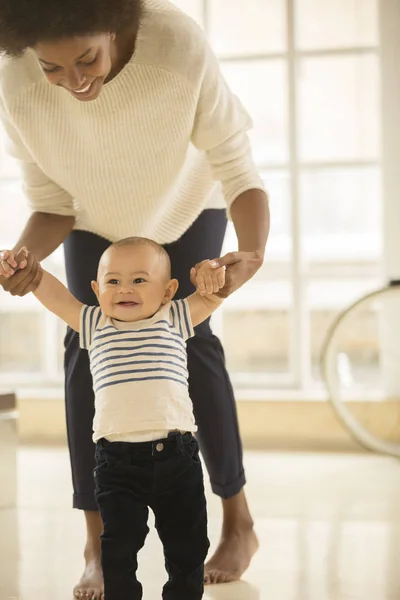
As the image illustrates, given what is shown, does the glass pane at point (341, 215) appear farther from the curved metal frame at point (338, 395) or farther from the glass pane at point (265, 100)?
the curved metal frame at point (338, 395)

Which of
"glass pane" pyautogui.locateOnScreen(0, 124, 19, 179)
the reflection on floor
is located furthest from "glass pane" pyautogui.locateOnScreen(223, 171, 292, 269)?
"glass pane" pyautogui.locateOnScreen(0, 124, 19, 179)

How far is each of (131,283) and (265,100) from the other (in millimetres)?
2210

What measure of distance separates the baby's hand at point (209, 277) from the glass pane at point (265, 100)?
2.14 meters

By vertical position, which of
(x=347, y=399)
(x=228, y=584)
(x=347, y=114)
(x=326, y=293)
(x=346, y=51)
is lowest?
(x=228, y=584)

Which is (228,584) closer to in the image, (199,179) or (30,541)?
(30,541)

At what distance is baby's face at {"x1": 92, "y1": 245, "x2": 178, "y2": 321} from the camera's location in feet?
4.45

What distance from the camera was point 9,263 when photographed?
4.38 feet

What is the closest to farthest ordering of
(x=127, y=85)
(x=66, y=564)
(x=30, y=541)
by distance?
(x=127, y=85) → (x=66, y=564) → (x=30, y=541)

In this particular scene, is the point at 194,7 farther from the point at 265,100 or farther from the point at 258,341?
the point at 258,341

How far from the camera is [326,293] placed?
337 centimetres

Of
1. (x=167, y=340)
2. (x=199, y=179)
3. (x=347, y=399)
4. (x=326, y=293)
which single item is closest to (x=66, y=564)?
(x=167, y=340)

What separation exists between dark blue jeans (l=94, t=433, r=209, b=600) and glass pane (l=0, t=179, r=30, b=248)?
7.89ft

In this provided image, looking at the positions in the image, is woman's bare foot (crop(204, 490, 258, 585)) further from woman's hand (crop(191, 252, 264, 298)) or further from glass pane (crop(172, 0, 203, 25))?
glass pane (crop(172, 0, 203, 25))

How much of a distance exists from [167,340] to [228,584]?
0.56 m
